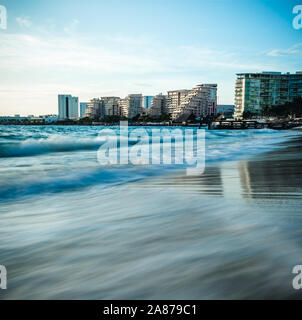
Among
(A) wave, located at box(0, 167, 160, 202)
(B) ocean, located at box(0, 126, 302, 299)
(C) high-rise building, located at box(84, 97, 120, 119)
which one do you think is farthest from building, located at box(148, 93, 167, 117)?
(B) ocean, located at box(0, 126, 302, 299)

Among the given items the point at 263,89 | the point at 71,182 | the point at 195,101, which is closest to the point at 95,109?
the point at 195,101

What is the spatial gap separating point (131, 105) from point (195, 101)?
4477 cm

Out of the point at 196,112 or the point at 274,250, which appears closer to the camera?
the point at 274,250

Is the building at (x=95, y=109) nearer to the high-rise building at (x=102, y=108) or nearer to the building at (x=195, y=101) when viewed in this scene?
the high-rise building at (x=102, y=108)

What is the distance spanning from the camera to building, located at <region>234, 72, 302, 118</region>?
100750 millimetres

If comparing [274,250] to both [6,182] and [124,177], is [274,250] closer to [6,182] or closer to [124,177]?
[124,177]

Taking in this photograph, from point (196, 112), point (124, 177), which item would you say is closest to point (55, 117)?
point (196, 112)

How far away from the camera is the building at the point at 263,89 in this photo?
331 feet

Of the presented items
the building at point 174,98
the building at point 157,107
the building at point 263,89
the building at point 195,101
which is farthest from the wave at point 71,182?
the building at point 157,107

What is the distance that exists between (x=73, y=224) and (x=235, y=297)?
5.99 feet

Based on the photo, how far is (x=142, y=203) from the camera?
3627mm

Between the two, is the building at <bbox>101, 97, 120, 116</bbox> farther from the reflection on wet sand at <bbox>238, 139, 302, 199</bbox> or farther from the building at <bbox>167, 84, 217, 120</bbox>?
the reflection on wet sand at <bbox>238, 139, 302, 199</bbox>

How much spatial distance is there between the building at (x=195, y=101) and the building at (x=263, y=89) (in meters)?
25.6
